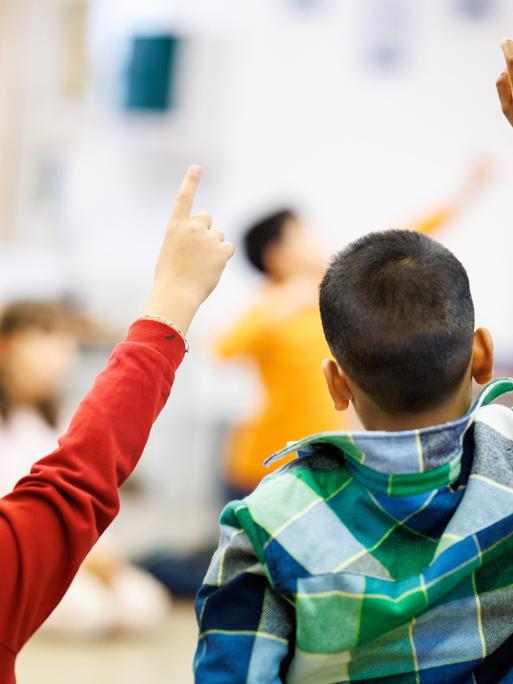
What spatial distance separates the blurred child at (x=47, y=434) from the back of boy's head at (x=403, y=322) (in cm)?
189

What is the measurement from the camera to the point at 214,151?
3592 millimetres

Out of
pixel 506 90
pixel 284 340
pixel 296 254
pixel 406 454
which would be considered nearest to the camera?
pixel 406 454

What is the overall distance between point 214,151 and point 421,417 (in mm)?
3055

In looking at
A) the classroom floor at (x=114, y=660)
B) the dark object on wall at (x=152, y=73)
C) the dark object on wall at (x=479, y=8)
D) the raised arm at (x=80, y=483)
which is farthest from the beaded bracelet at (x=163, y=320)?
the dark object on wall at (x=152, y=73)

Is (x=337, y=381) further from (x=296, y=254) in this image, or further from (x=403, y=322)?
(x=296, y=254)

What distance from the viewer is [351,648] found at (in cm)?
61

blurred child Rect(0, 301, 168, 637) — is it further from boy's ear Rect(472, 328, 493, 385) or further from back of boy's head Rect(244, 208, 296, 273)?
boy's ear Rect(472, 328, 493, 385)

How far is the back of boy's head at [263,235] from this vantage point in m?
2.63

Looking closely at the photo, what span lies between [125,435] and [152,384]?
0.04 metres

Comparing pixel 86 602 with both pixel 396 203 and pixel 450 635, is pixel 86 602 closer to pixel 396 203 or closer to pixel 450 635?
pixel 396 203

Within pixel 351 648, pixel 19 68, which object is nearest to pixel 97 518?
pixel 351 648

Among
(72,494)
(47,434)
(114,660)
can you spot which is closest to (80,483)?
(72,494)

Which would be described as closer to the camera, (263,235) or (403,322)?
(403,322)

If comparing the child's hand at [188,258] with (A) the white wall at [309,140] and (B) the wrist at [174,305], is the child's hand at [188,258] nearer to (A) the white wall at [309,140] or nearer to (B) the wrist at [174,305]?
(B) the wrist at [174,305]
